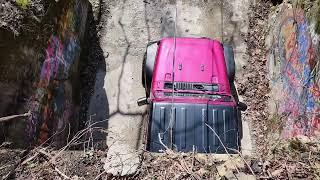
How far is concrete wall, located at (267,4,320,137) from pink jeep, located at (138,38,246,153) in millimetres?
972

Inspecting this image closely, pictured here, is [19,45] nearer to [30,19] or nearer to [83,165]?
[30,19]

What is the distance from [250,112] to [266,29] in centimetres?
224

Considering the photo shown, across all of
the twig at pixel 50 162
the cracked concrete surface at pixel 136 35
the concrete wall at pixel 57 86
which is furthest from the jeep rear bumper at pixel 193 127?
the cracked concrete surface at pixel 136 35

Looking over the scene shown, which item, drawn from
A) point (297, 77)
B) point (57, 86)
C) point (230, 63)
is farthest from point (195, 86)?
point (57, 86)

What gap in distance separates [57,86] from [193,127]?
8.81 feet

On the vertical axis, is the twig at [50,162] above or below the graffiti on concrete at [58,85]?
below

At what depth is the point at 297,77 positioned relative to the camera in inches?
285

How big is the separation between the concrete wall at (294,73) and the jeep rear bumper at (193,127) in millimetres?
1195

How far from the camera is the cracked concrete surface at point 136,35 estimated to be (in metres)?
8.68

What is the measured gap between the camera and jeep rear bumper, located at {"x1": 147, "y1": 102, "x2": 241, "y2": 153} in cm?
636

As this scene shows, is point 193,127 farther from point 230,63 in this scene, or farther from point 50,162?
point 50,162

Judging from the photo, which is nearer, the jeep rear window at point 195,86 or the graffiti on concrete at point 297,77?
the graffiti on concrete at point 297,77

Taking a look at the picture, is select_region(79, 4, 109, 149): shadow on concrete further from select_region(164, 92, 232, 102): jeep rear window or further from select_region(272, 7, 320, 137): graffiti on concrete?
select_region(272, 7, 320, 137): graffiti on concrete

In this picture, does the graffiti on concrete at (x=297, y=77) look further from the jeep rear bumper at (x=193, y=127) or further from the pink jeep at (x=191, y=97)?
the jeep rear bumper at (x=193, y=127)
